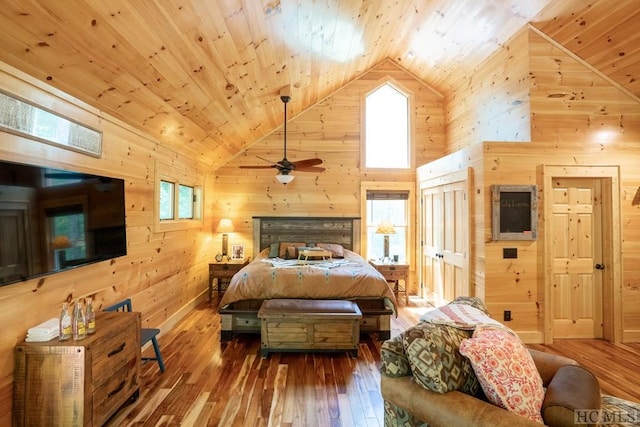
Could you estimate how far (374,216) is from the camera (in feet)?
19.5

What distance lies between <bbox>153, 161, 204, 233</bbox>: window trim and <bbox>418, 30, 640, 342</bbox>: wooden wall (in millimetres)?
3959

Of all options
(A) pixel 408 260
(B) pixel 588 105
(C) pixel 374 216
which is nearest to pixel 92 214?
(C) pixel 374 216

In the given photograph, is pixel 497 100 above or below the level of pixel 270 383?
above

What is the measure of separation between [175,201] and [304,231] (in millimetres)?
2369

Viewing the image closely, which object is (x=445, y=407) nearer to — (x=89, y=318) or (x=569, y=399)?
(x=569, y=399)

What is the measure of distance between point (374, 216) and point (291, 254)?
6.33 feet

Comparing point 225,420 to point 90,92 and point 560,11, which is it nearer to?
point 90,92

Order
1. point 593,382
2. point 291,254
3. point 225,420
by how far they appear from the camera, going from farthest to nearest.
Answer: point 291,254 → point 225,420 → point 593,382

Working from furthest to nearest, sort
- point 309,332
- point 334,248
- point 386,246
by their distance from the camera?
point 386,246, point 334,248, point 309,332

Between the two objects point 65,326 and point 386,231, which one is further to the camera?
point 386,231

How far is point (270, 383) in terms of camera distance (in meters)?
2.67

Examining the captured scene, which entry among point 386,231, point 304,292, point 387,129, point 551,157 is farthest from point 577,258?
point 387,129

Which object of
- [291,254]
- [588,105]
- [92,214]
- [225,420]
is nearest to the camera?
[225,420]

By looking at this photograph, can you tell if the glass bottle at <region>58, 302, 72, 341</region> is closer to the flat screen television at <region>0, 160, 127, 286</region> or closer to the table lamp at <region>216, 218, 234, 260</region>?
the flat screen television at <region>0, 160, 127, 286</region>
